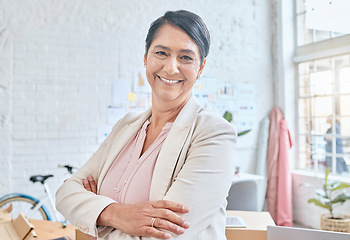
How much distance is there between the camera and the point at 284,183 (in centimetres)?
517

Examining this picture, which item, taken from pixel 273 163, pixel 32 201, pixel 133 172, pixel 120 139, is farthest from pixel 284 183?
pixel 133 172

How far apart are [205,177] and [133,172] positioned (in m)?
0.27

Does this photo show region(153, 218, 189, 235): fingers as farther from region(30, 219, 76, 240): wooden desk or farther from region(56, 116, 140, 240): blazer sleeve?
region(30, 219, 76, 240): wooden desk

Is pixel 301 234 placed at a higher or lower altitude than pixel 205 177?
lower

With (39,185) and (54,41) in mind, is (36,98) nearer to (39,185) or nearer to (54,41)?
(54,41)

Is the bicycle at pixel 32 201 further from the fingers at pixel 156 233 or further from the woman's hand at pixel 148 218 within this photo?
the fingers at pixel 156 233

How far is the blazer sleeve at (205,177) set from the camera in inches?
42.5

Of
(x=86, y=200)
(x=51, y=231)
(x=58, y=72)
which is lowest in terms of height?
(x=51, y=231)

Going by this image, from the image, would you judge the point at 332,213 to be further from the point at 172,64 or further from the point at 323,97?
the point at 172,64

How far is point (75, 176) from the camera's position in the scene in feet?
4.78

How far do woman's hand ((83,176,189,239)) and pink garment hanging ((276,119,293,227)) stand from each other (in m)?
4.38

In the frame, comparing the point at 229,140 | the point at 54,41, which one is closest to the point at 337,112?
the point at 54,41

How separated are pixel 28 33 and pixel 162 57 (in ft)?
11.1

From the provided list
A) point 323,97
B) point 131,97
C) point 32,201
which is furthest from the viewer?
point 323,97
